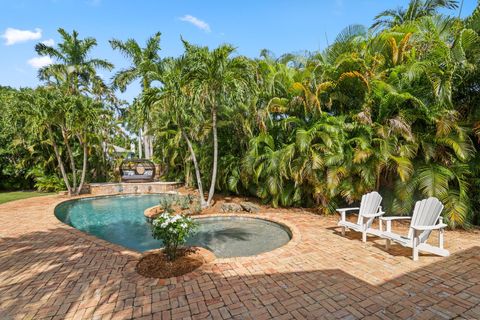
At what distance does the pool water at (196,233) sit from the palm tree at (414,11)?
10.3 m

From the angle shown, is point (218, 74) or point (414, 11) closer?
point (218, 74)

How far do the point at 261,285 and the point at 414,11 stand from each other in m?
13.9

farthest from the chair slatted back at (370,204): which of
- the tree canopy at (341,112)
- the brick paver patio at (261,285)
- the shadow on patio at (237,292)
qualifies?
the shadow on patio at (237,292)

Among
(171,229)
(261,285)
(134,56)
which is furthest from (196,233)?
(134,56)

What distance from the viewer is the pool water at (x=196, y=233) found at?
651cm

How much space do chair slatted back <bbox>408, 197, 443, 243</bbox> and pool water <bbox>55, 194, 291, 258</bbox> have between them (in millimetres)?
3006

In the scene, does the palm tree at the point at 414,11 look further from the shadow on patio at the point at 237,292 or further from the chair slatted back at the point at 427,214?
the shadow on patio at the point at 237,292

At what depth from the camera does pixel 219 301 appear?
3396 mm

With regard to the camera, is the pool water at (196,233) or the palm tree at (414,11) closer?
the pool water at (196,233)

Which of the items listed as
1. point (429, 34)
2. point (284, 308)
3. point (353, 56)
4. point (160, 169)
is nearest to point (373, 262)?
point (284, 308)

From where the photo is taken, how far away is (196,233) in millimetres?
7605

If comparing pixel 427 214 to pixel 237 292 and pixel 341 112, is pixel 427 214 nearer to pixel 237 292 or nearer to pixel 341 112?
pixel 237 292

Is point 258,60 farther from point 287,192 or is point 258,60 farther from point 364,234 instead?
point 364,234

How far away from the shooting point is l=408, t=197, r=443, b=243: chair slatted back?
4.52m
